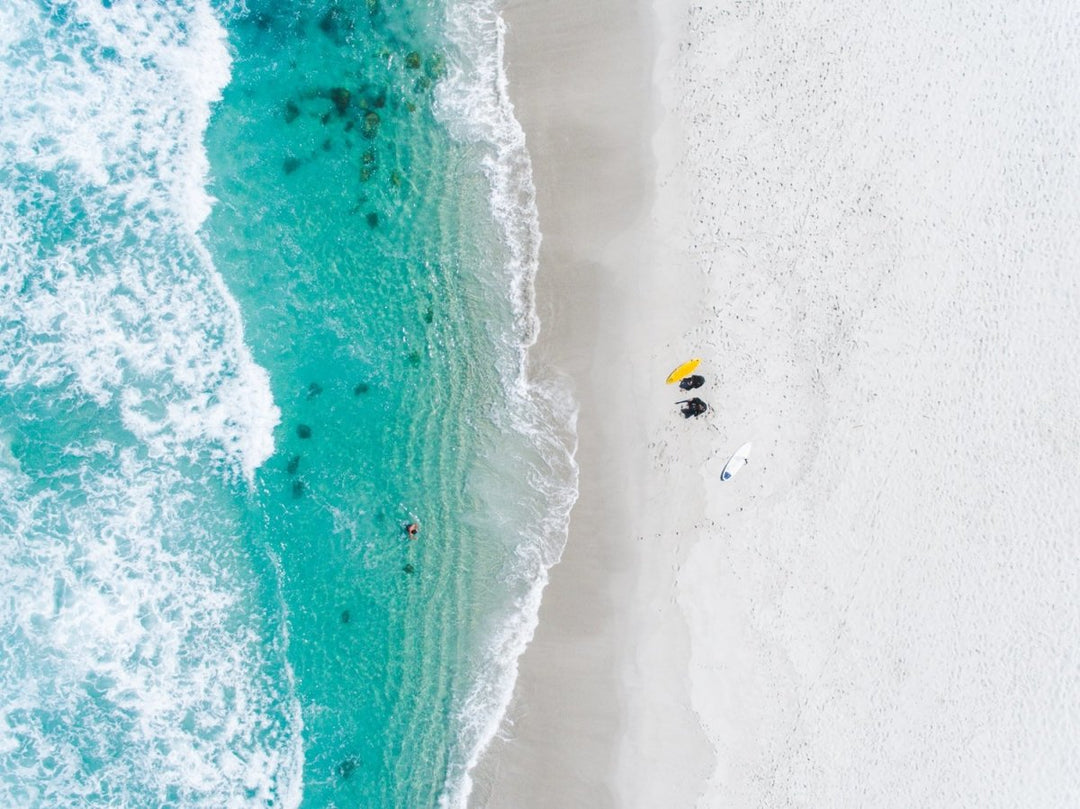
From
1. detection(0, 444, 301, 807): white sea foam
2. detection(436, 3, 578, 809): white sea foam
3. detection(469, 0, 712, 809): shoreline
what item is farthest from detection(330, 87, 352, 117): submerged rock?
detection(0, 444, 301, 807): white sea foam

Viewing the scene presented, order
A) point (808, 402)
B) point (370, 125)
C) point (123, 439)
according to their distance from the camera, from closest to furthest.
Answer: point (808, 402)
point (370, 125)
point (123, 439)

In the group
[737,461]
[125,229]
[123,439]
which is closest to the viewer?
[737,461]

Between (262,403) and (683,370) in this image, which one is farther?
(262,403)

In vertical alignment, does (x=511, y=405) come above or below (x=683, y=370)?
below

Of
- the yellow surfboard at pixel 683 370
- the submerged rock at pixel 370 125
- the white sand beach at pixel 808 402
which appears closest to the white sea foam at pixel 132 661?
the white sand beach at pixel 808 402

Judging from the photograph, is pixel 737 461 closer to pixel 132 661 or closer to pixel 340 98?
pixel 340 98

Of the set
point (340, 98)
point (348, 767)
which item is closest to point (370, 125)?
point (340, 98)

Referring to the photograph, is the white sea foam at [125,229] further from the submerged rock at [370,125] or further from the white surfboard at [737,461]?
the white surfboard at [737,461]

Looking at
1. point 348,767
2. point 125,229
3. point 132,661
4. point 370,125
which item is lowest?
point 348,767
